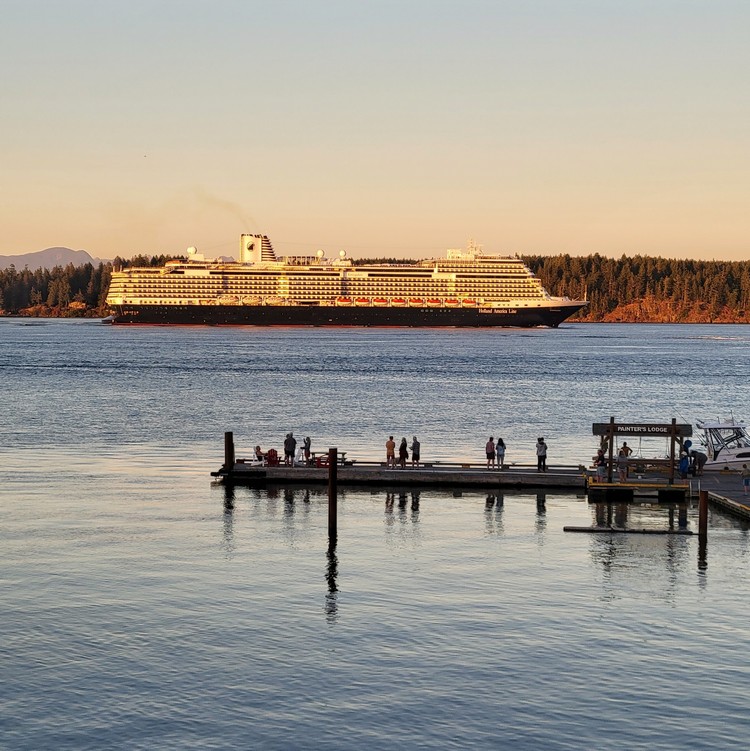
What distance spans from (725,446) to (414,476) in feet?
37.6

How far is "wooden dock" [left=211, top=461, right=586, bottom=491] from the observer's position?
40688mm

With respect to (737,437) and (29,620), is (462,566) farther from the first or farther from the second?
(737,437)

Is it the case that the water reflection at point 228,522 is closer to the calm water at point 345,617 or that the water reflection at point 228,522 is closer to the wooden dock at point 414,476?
the calm water at point 345,617

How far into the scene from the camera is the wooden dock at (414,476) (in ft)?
133

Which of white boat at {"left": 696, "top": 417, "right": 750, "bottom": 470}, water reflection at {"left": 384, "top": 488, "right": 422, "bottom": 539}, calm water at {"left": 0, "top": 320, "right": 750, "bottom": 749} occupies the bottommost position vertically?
calm water at {"left": 0, "top": 320, "right": 750, "bottom": 749}

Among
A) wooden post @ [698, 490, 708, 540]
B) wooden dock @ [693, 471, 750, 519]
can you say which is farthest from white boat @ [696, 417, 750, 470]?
wooden post @ [698, 490, 708, 540]

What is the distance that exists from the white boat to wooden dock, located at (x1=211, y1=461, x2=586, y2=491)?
520 cm

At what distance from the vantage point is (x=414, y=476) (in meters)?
41.0

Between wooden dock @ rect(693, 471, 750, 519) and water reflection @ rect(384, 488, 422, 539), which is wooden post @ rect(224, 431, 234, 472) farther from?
wooden dock @ rect(693, 471, 750, 519)

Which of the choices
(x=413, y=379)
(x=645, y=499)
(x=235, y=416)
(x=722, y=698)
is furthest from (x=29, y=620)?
(x=413, y=379)

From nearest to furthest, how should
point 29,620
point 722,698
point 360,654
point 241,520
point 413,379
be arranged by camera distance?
point 722,698 → point 360,654 → point 29,620 → point 241,520 → point 413,379

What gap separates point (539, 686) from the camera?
68.0 ft

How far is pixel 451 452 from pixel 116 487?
51.6ft

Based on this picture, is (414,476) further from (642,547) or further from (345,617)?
(345,617)
